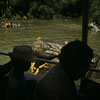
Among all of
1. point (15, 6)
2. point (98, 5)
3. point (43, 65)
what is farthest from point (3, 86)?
point (15, 6)

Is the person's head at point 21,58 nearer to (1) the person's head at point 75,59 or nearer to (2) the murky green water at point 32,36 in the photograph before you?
(1) the person's head at point 75,59

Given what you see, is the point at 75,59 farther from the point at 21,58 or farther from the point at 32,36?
the point at 32,36

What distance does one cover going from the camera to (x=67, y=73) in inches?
60.0

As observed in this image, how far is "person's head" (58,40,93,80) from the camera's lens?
1.49m

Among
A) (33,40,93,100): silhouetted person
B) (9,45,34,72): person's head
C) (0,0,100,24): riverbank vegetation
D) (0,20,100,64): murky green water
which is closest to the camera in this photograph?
(33,40,93,100): silhouetted person

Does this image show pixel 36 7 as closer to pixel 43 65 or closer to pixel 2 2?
pixel 2 2

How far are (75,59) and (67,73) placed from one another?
0.12 metres

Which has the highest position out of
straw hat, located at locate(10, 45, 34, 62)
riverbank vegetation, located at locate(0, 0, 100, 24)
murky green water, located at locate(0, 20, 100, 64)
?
straw hat, located at locate(10, 45, 34, 62)

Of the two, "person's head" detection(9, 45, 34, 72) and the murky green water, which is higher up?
"person's head" detection(9, 45, 34, 72)

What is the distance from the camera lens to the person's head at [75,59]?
4.89ft

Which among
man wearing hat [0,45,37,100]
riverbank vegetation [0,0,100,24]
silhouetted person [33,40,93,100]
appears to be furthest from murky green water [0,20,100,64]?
riverbank vegetation [0,0,100,24]

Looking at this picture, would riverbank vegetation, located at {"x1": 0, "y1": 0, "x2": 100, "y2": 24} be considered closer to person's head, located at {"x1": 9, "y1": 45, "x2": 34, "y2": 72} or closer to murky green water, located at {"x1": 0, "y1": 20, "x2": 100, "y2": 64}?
murky green water, located at {"x1": 0, "y1": 20, "x2": 100, "y2": 64}

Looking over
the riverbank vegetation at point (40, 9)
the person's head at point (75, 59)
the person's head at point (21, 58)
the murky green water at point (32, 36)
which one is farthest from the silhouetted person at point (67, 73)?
the riverbank vegetation at point (40, 9)

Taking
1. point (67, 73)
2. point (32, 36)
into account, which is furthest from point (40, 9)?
point (67, 73)
